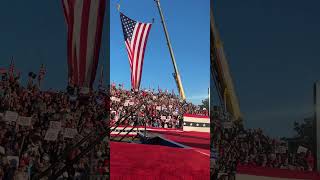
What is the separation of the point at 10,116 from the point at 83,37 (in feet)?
4.47

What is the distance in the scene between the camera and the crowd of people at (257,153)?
20.2 ft

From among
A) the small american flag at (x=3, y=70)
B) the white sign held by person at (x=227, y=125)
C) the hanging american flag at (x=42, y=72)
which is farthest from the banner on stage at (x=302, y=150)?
the small american flag at (x=3, y=70)

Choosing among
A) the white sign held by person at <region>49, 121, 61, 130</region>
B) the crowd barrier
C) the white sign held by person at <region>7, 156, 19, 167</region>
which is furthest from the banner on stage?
the white sign held by person at <region>7, 156, 19, 167</region>

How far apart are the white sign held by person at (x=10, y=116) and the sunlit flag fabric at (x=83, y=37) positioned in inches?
31.8

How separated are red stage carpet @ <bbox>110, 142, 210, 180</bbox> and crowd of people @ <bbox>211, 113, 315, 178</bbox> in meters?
2.31

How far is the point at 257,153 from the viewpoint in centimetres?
629

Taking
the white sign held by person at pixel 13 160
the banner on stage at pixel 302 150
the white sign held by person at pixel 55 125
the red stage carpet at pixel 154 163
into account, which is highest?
the white sign held by person at pixel 55 125

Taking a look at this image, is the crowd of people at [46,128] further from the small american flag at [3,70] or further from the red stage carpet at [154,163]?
the red stage carpet at [154,163]

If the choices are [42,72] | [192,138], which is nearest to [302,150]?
[42,72]

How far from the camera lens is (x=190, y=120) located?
12.3m

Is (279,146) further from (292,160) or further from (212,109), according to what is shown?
(212,109)

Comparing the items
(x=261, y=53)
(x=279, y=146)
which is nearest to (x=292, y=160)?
(x=279, y=146)

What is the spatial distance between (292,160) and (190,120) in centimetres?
617

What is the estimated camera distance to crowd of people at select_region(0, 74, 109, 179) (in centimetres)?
444
